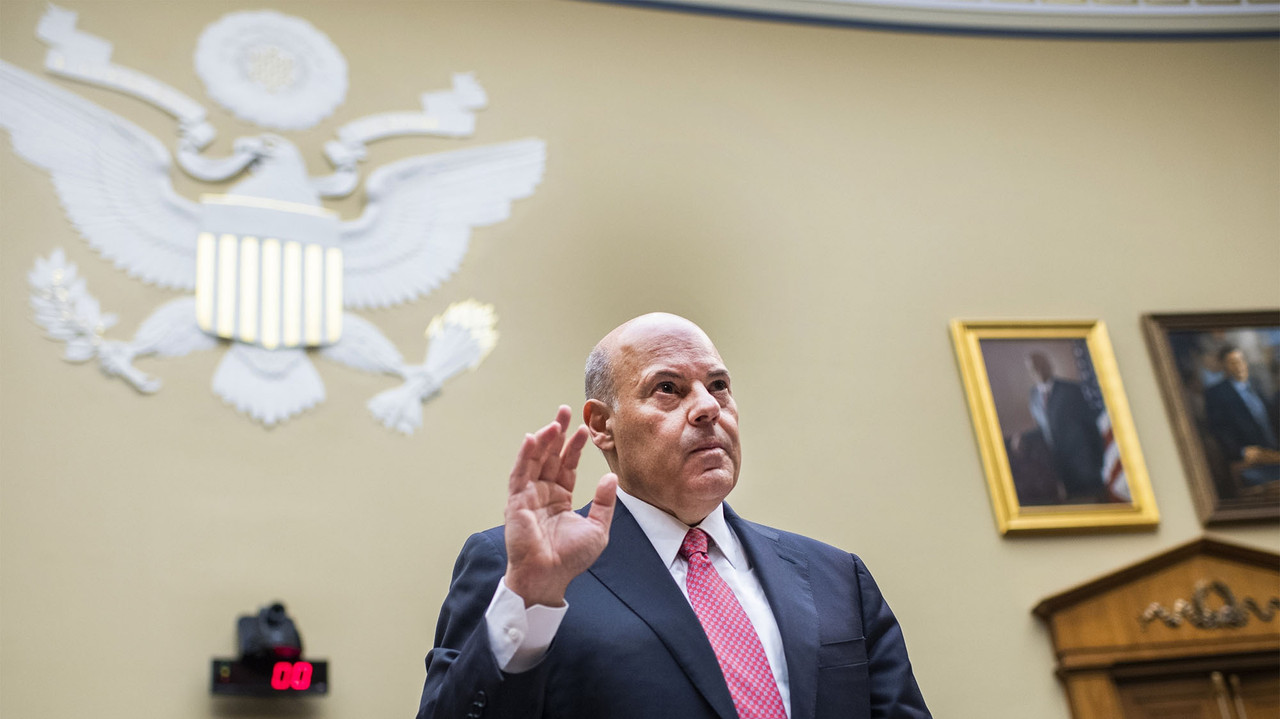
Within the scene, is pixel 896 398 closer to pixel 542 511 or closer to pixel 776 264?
pixel 776 264

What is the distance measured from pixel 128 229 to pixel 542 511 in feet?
17.1

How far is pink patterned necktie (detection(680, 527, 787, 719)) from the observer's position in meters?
2.24

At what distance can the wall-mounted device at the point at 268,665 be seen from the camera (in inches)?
219

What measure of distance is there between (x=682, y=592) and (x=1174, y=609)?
5.84 m

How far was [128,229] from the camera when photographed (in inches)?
253

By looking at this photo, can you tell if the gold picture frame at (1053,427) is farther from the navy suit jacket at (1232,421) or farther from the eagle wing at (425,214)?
the eagle wing at (425,214)

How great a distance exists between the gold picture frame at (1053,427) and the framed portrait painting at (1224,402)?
1.23ft

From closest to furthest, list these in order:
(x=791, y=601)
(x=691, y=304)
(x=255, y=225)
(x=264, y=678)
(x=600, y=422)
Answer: (x=791, y=601)
(x=600, y=422)
(x=264, y=678)
(x=255, y=225)
(x=691, y=304)

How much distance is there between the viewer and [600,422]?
2869 millimetres

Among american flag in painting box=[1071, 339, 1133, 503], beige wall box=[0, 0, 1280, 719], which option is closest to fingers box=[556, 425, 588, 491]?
beige wall box=[0, 0, 1280, 719]

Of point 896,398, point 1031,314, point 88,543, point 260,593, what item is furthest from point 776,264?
point 88,543

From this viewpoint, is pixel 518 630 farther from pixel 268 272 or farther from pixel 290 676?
pixel 268 272

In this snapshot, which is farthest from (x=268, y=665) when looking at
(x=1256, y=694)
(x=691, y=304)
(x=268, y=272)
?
(x=1256, y=694)

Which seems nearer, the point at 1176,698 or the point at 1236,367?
the point at 1176,698
